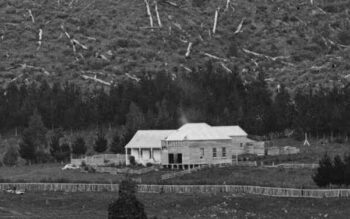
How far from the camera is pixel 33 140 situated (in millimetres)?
109500

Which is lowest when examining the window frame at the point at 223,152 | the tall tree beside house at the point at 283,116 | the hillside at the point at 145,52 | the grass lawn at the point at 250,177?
the grass lawn at the point at 250,177

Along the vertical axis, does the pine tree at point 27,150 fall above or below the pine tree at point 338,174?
above

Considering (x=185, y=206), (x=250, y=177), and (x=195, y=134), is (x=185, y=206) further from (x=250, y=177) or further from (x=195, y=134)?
(x=195, y=134)

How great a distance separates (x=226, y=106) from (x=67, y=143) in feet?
80.5

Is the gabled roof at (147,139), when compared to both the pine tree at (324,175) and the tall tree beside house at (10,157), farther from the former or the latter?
the pine tree at (324,175)

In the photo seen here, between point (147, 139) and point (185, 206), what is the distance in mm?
33030

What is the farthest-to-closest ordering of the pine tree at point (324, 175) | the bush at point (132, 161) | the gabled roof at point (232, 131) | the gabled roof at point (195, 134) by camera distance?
the gabled roof at point (232, 131) → the bush at point (132, 161) → the gabled roof at point (195, 134) → the pine tree at point (324, 175)

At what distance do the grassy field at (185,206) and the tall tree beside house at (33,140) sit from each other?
2763cm

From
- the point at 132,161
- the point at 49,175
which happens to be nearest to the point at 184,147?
the point at 132,161

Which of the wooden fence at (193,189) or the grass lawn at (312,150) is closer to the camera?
the wooden fence at (193,189)

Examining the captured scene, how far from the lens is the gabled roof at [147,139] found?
10206cm

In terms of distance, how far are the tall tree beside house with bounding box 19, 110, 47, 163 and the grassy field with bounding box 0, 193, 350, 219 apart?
27.6m

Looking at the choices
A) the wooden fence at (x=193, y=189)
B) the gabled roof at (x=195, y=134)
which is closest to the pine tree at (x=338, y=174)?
the wooden fence at (x=193, y=189)

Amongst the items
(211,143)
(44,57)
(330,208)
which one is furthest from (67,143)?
(44,57)
